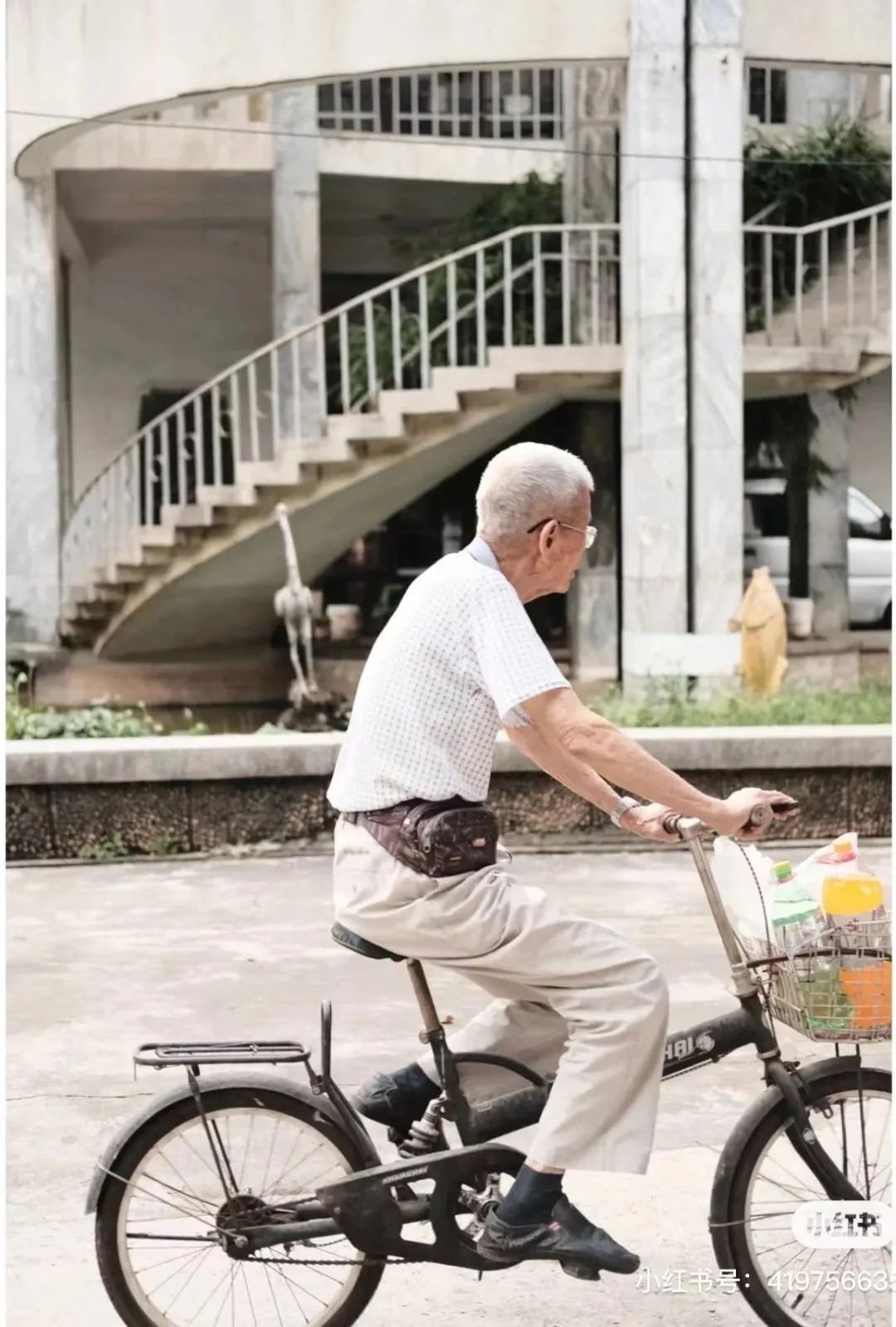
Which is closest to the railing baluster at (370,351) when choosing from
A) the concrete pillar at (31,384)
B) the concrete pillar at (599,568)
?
the concrete pillar at (599,568)

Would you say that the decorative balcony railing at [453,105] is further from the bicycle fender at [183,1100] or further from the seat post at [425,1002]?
the bicycle fender at [183,1100]

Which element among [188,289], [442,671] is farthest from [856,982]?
[188,289]

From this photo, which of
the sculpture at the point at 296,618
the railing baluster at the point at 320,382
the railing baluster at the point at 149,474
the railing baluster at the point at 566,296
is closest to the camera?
the railing baluster at the point at 566,296

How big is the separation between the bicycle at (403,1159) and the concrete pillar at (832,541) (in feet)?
34.5

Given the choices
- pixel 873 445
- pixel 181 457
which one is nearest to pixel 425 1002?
pixel 181 457

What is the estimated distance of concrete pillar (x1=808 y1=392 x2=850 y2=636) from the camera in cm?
1352

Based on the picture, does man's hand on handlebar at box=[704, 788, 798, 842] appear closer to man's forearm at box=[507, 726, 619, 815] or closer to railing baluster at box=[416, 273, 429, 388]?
man's forearm at box=[507, 726, 619, 815]

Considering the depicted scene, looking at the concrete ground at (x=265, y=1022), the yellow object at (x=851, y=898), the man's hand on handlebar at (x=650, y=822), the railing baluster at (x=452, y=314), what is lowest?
the concrete ground at (x=265, y=1022)

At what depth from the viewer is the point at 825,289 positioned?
12008mm

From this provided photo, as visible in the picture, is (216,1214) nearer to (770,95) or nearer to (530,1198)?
(530,1198)

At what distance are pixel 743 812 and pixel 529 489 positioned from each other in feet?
2.15

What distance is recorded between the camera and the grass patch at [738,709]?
984 centimetres

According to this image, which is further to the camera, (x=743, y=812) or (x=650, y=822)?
(x=650, y=822)

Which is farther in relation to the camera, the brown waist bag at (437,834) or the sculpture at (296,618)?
the sculpture at (296,618)
